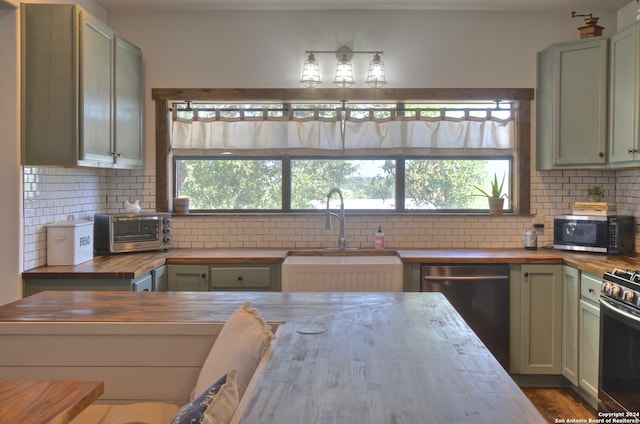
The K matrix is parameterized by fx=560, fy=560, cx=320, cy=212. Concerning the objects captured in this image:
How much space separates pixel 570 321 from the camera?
3701 millimetres

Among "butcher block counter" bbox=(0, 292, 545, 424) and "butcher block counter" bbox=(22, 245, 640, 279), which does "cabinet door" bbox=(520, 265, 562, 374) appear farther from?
Result: "butcher block counter" bbox=(0, 292, 545, 424)

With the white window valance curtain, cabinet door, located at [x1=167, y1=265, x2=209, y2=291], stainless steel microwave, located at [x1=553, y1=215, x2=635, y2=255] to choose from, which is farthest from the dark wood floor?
cabinet door, located at [x1=167, y1=265, x2=209, y2=291]

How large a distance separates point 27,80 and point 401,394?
2977mm

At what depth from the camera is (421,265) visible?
3881 mm

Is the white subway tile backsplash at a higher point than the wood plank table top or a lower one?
higher

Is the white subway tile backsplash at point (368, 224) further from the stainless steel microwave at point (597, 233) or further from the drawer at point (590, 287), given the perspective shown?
the drawer at point (590, 287)

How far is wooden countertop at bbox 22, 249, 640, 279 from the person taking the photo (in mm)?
3289

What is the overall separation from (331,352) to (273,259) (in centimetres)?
227

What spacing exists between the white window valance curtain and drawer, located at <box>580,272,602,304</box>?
1348 mm

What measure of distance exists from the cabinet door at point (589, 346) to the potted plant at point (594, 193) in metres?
1.11

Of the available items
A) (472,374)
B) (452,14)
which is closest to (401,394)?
(472,374)

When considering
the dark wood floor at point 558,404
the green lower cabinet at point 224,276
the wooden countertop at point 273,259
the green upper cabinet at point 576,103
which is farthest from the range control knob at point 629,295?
the green lower cabinet at point 224,276

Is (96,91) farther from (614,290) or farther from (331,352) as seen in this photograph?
(614,290)

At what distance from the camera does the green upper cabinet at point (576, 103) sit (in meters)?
3.90
